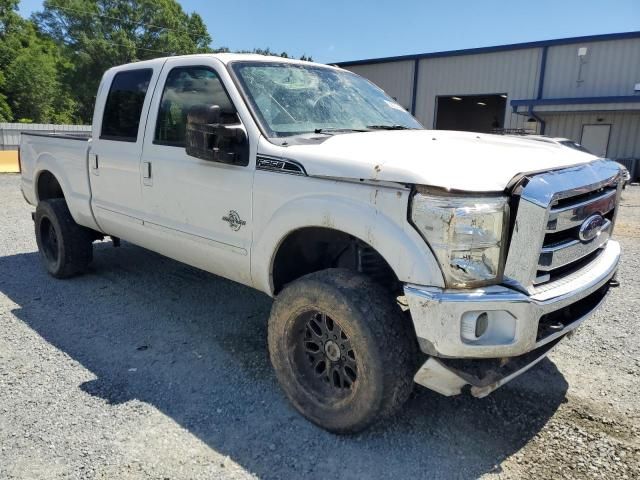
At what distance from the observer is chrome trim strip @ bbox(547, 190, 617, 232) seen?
2486mm

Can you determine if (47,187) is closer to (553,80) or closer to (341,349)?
(341,349)

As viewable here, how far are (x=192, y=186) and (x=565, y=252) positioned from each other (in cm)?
238

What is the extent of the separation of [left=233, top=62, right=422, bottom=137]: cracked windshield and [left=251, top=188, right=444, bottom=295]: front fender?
2.03ft

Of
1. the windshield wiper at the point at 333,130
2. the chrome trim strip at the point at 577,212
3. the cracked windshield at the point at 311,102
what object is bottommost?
the chrome trim strip at the point at 577,212

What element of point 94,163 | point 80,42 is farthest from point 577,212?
point 80,42

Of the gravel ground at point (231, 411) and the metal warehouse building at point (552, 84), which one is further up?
the metal warehouse building at point (552, 84)

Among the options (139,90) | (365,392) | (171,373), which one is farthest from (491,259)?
(139,90)

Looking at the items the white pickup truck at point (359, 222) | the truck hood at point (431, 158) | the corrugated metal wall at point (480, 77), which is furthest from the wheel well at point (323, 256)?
the corrugated metal wall at point (480, 77)

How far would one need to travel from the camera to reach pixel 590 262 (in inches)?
118

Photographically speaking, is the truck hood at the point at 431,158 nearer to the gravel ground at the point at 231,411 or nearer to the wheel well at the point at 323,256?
the wheel well at the point at 323,256

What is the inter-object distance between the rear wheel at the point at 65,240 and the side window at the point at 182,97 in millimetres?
1910

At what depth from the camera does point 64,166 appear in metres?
5.16

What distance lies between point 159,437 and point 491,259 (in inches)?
78.3

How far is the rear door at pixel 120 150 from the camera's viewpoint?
420 centimetres
